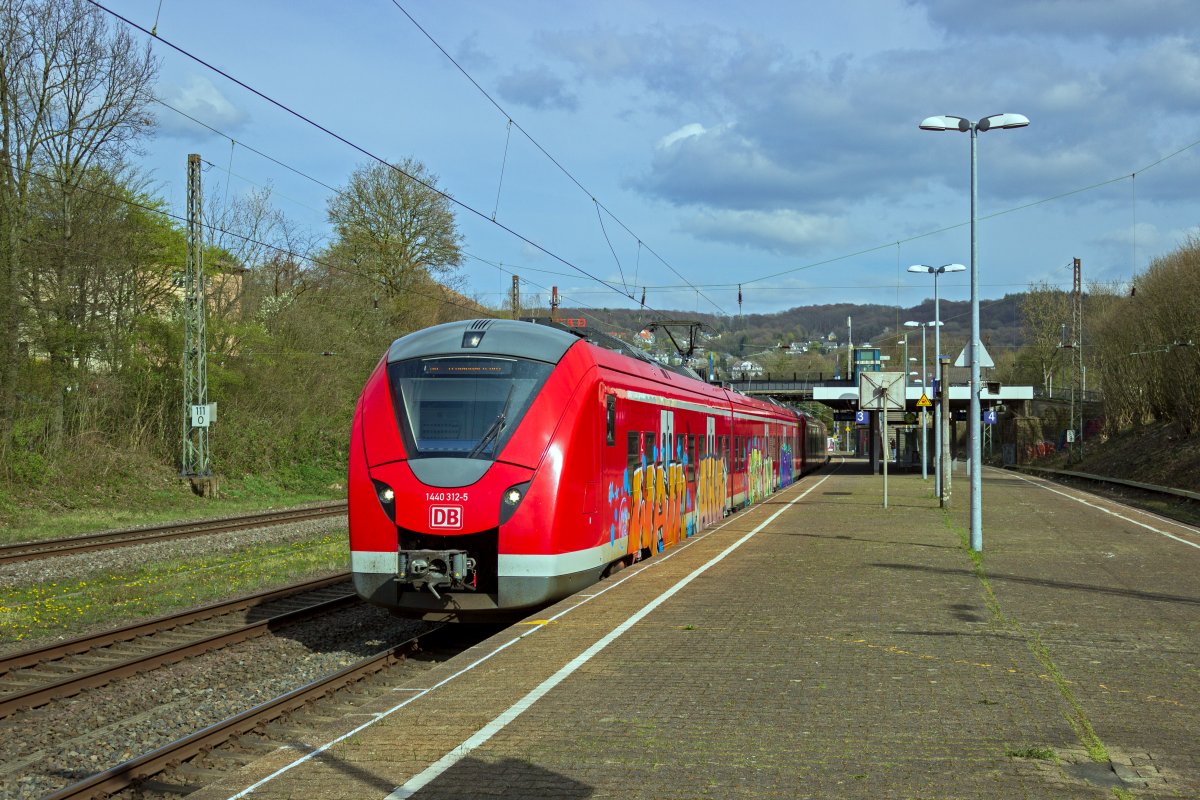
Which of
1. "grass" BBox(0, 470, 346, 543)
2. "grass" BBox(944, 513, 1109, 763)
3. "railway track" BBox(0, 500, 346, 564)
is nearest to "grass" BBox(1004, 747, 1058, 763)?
"grass" BBox(944, 513, 1109, 763)

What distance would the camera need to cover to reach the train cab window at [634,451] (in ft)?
44.4

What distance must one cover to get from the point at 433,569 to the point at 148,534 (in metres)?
12.9

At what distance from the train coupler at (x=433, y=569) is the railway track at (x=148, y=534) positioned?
9815 millimetres

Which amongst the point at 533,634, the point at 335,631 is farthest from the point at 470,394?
the point at 335,631

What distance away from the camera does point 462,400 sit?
10.9 meters

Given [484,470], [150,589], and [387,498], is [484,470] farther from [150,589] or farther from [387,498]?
[150,589]

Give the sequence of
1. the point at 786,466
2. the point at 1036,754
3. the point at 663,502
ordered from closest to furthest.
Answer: the point at 1036,754
the point at 663,502
the point at 786,466

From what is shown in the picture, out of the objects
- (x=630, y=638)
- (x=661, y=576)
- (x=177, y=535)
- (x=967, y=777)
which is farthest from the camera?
(x=177, y=535)

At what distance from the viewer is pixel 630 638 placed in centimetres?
936

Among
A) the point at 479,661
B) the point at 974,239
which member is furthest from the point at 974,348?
the point at 479,661

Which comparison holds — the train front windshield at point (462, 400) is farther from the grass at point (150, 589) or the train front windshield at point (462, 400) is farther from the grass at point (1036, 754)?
the grass at point (1036, 754)

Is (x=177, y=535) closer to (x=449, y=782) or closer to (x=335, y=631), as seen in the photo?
(x=335, y=631)

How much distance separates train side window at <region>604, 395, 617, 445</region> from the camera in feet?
40.1

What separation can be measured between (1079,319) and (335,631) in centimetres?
5233
